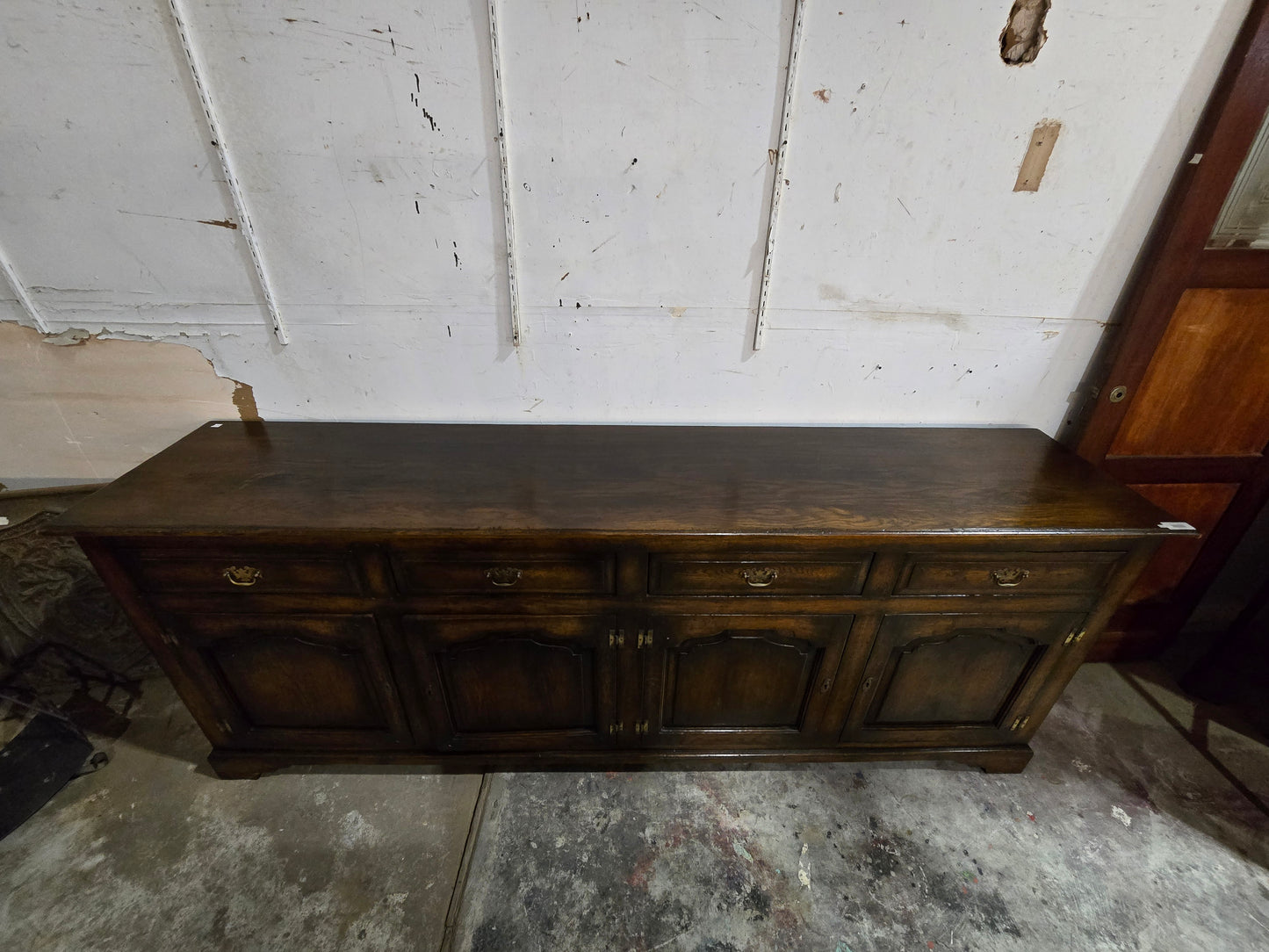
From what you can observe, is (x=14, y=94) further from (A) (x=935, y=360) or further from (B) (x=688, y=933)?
(B) (x=688, y=933)

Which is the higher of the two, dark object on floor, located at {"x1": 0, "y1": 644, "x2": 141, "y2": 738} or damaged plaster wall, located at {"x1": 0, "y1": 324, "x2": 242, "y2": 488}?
damaged plaster wall, located at {"x1": 0, "y1": 324, "x2": 242, "y2": 488}

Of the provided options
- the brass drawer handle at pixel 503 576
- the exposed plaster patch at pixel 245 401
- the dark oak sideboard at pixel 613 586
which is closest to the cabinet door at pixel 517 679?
the dark oak sideboard at pixel 613 586

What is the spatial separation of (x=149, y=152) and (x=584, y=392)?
127 centimetres

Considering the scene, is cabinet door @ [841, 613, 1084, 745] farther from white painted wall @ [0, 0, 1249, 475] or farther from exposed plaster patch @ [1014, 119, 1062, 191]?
exposed plaster patch @ [1014, 119, 1062, 191]

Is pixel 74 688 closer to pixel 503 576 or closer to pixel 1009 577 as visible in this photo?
pixel 503 576

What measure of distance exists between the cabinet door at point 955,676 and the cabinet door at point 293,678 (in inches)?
55.2

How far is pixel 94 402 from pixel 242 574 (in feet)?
3.13

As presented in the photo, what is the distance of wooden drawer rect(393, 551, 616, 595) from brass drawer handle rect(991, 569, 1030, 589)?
3.24 ft

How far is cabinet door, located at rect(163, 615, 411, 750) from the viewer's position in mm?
1384

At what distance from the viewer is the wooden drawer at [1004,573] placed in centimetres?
133

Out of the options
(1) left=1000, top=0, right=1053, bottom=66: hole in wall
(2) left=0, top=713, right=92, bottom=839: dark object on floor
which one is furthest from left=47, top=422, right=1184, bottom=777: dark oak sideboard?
(1) left=1000, top=0, right=1053, bottom=66: hole in wall

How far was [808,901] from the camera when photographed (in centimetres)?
146

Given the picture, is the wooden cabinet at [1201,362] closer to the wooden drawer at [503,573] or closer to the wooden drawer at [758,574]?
the wooden drawer at [758,574]

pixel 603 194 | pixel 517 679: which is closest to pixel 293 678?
pixel 517 679
